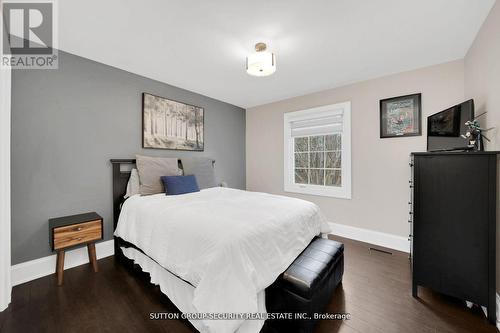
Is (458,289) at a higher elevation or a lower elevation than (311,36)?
lower

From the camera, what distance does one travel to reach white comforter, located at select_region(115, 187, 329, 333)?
120cm

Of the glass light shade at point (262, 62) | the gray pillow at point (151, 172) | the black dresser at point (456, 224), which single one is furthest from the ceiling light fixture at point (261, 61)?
the gray pillow at point (151, 172)

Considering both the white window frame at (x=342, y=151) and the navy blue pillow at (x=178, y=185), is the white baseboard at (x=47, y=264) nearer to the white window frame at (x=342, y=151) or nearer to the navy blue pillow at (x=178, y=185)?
the navy blue pillow at (x=178, y=185)

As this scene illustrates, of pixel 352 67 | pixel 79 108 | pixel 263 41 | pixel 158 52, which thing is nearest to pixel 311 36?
pixel 263 41

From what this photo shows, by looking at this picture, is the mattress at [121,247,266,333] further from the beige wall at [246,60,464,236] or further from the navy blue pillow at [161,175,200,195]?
the beige wall at [246,60,464,236]

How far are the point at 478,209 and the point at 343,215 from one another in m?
1.83

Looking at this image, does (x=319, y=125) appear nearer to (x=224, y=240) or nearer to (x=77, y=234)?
(x=224, y=240)

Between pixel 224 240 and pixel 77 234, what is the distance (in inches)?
67.1

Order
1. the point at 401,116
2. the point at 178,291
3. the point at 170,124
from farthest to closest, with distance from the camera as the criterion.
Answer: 1. the point at 170,124
2. the point at 401,116
3. the point at 178,291

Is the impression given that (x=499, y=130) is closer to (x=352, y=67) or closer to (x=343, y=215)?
(x=352, y=67)

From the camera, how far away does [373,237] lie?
9.66ft

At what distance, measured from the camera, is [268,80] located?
121 inches

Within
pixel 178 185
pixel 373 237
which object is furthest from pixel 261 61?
pixel 373 237

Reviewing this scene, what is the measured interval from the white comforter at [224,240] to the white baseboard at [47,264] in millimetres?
541
